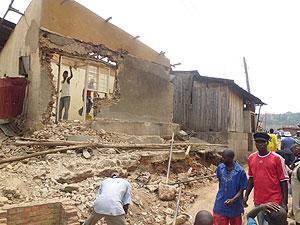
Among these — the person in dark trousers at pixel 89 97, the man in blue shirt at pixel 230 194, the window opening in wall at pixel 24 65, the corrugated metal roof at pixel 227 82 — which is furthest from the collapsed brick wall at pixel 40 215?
the corrugated metal roof at pixel 227 82

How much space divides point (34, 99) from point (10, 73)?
3296 millimetres

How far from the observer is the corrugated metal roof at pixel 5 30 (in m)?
11.6

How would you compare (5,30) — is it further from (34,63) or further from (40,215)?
(40,215)

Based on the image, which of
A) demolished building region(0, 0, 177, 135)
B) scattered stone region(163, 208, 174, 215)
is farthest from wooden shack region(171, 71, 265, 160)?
scattered stone region(163, 208, 174, 215)

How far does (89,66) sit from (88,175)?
5.19 m

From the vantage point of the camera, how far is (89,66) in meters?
11.3

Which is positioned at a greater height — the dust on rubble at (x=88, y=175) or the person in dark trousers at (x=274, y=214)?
the person in dark trousers at (x=274, y=214)

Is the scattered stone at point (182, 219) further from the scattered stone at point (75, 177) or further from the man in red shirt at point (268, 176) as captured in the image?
the man in red shirt at point (268, 176)

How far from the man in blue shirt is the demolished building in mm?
6060

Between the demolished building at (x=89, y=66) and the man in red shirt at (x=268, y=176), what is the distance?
6402 mm

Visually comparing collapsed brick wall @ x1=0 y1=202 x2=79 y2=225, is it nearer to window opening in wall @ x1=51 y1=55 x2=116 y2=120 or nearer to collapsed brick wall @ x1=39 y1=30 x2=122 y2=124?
collapsed brick wall @ x1=39 y1=30 x2=122 y2=124

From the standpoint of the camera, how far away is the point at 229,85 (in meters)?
15.5

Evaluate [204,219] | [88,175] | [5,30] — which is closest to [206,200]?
[88,175]

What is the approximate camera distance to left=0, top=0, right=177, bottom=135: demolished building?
931cm
